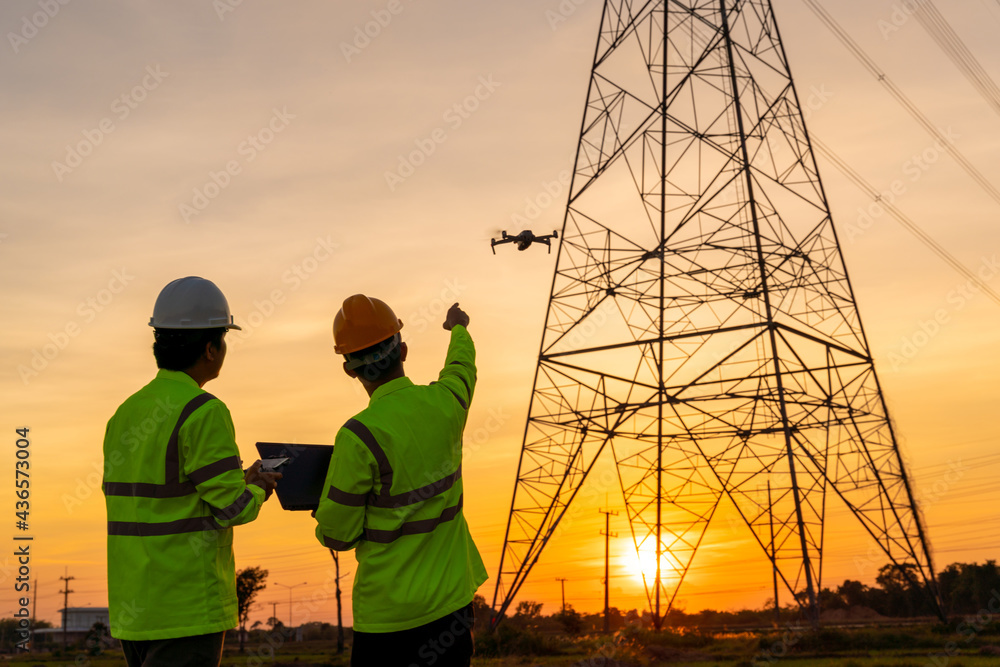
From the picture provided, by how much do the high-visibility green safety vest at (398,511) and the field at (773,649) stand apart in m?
14.7

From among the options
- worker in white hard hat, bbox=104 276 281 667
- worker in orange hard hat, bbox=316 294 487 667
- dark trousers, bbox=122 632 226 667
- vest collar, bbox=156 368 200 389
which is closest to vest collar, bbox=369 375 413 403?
worker in orange hard hat, bbox=316 294 487 667

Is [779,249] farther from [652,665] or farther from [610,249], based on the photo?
[652,665]

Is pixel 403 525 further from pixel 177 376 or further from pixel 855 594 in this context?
pixel 855 594

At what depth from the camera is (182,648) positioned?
4.09 meters

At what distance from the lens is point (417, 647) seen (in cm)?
429

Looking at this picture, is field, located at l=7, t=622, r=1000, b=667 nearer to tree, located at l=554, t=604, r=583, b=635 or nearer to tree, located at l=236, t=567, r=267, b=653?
tree, located at l=554, t=604, r=583, b=635

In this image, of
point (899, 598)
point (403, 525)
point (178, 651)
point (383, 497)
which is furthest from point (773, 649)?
point (899, 598)

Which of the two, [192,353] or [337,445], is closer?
[337,445]

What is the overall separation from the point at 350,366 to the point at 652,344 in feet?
62.6

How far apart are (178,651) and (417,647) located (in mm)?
991

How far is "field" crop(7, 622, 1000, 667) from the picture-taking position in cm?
1925

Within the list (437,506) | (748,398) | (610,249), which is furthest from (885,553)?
(437,506)

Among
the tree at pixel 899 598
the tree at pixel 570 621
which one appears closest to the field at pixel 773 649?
the tree at pixel 570 621

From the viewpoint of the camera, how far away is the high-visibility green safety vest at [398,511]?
420cm
